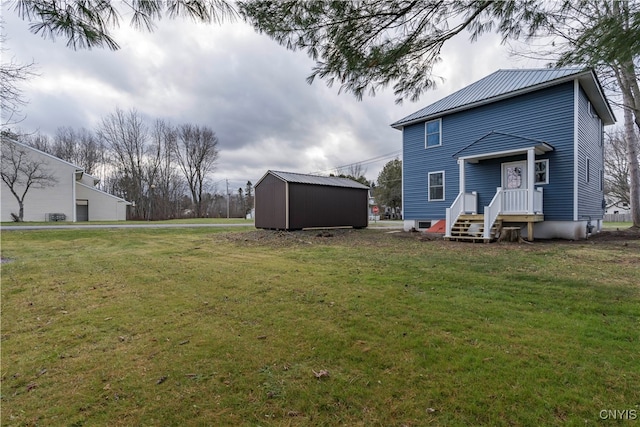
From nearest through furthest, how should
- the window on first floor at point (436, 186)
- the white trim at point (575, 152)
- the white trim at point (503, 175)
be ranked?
the white trim at point (575, 152) → the white trim at point (503, 175) → the window on first floor at point (436, 186)

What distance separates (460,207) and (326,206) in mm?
6947

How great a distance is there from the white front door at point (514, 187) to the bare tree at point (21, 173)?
2980cm

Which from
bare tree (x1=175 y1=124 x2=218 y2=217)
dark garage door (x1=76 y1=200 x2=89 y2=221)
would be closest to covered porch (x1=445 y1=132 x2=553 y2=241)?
dark garage door (x1=76 y1=200 x2=89 y2=221)

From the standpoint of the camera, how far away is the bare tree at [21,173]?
851 inches

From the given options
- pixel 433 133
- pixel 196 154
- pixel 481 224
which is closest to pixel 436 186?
pixel 433 133

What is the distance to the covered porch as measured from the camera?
388 inches

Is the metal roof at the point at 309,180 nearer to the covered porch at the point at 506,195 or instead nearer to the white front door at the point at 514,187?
the covered porch at the point at 506,195

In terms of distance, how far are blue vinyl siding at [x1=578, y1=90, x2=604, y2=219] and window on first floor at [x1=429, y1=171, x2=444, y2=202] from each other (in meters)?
4.65

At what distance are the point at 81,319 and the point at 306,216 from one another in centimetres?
1193

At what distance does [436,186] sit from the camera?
13.6 m

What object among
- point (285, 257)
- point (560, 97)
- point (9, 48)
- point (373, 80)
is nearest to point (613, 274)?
point (373, 80)

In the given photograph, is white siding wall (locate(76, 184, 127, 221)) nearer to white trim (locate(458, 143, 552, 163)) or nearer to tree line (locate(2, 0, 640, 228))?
white trim (locate(458, 143, 552, 163))

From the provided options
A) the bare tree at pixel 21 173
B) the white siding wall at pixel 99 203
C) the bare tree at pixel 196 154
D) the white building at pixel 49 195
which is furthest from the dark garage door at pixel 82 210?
the bare tree at pixel 196 154

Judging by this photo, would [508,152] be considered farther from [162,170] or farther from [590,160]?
[162,170]
